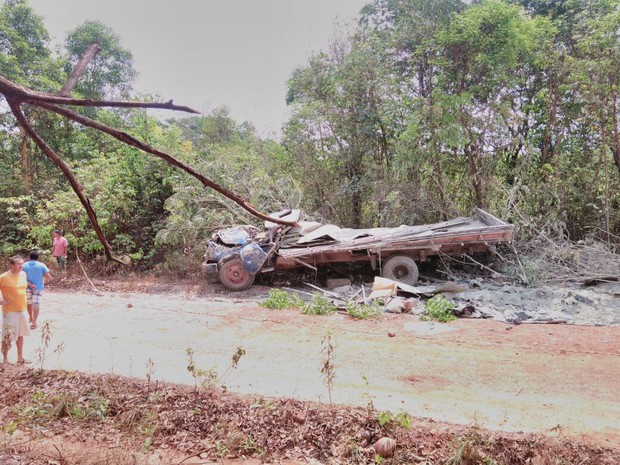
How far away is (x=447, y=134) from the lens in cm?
1010

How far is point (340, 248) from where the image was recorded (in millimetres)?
8719

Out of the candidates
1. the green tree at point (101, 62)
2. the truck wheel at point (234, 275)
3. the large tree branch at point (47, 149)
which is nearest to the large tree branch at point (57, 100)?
the large tree branch at point (47, 149)

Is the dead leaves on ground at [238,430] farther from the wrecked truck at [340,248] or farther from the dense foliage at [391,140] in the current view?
the dense foliage at [391,140]

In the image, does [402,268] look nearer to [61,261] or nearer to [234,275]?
[234,275]

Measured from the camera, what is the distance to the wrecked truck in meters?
8.55

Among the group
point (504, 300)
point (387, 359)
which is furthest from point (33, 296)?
point (504, 300)

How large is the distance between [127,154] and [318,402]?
38.6ft

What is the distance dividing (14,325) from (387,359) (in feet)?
16.2

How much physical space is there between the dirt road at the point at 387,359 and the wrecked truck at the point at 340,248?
161 centimetres

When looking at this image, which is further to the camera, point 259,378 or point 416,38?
point 416,38

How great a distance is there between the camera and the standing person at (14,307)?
4.96 metres

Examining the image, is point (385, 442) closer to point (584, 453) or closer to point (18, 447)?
point (584, 453)

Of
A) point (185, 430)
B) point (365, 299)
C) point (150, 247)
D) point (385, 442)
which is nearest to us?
point (385, 442)

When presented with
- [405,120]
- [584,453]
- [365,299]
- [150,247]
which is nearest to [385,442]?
[584,453]
